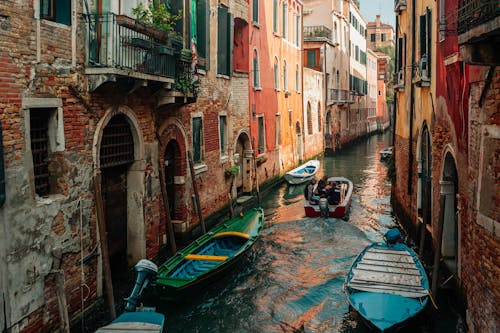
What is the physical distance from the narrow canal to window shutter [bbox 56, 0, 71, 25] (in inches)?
187

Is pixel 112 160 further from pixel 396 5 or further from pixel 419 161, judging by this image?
pixel 396 5

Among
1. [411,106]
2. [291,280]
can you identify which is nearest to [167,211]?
[291,280]

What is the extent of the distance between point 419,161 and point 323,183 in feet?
14.3

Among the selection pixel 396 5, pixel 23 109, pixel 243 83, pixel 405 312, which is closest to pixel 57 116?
pixel 23 109

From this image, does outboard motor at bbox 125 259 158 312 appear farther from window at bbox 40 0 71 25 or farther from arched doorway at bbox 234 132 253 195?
arched doorway at bbox 234 132 253 195

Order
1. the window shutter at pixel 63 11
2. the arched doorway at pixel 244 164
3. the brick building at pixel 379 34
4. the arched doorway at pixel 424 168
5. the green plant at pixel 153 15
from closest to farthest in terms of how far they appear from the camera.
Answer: the window shutter at pixel 63 11 < the green plant at pixel 153 15 < the arched doorway at pixel 424 168 < the arched doorway at pixel 244 164 < the brick building at pixel 379 34

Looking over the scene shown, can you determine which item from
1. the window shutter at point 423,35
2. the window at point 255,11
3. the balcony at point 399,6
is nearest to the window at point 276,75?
the window at point 255,11

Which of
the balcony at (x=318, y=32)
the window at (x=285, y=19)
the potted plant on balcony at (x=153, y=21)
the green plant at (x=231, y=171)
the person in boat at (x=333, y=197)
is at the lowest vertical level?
the person in boat at (x=333, y=197)

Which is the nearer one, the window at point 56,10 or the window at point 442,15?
the window at point 56,10

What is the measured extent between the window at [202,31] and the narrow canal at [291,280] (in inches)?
182

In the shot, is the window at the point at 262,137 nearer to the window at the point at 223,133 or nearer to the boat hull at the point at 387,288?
the window at the point at 223,133

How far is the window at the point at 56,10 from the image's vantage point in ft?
21.2

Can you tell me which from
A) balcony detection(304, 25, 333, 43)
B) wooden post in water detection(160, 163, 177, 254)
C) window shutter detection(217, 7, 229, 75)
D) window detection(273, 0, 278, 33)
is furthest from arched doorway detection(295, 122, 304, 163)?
wooden post in water detection(160, 163, 177, 254)

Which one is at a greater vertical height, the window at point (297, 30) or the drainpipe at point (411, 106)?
the window at point (297, 30)
